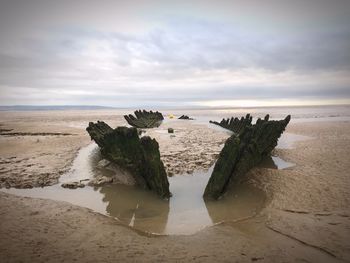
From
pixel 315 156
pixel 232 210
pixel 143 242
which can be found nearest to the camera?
pixel 143 242

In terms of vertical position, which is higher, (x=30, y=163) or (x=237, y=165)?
(x=237, y=165)

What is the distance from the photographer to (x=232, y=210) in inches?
266

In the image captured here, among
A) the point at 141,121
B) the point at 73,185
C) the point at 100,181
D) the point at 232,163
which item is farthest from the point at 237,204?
the point at 141,121

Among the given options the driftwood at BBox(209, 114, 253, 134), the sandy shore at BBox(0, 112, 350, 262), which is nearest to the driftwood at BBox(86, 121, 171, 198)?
the sandy shore at BBox(0, 112, 350, 262)

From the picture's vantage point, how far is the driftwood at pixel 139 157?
303 inches

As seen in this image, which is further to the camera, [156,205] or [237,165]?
[237,165]

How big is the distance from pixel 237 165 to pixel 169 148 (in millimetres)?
8086

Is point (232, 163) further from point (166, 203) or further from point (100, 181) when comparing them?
point (100, 181)

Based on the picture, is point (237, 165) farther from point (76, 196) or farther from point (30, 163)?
point (30, 163)

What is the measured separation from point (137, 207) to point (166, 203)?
2.72ft

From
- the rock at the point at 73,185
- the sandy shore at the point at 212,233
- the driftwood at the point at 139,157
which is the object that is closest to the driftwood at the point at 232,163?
the sandy shore at the point at 212,233

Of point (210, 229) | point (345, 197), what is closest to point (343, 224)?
point (345, 197)

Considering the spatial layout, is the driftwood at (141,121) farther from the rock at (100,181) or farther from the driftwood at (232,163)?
the driftwood at (232,163)

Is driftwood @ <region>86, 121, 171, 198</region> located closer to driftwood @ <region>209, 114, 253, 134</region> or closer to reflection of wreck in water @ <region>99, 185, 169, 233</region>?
reflection of wreck in water @ <region>99, 185, 169, 233</region>
